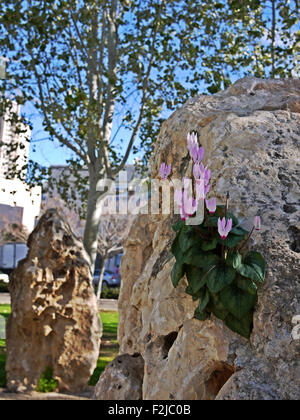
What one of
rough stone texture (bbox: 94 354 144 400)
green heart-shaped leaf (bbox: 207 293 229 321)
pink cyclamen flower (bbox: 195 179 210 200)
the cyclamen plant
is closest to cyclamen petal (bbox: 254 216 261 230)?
the cyclamen plant

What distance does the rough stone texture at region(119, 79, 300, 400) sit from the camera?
6.28ft

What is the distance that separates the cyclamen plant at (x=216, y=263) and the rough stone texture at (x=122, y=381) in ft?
2.71

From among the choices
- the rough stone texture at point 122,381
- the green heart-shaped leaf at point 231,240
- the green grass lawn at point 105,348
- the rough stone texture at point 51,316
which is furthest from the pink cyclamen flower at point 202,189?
the green grass lawn at point 105,348

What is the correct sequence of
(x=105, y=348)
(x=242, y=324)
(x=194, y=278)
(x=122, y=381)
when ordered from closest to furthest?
1. (x=242, y=324)
2. (x=194, y=278)
3. (x=122, y=381)
4. (x=105, y=348)

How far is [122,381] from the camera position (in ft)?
8.86

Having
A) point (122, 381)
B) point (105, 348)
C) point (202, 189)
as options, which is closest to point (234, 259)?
point (202, 189)

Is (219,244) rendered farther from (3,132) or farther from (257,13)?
(3,132)

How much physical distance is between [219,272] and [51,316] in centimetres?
506

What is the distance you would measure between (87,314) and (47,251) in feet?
3.46

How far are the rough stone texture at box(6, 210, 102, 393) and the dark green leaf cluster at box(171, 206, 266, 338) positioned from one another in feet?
15.6

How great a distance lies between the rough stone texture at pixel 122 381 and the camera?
104 inches

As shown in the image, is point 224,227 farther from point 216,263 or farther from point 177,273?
point 177,273
